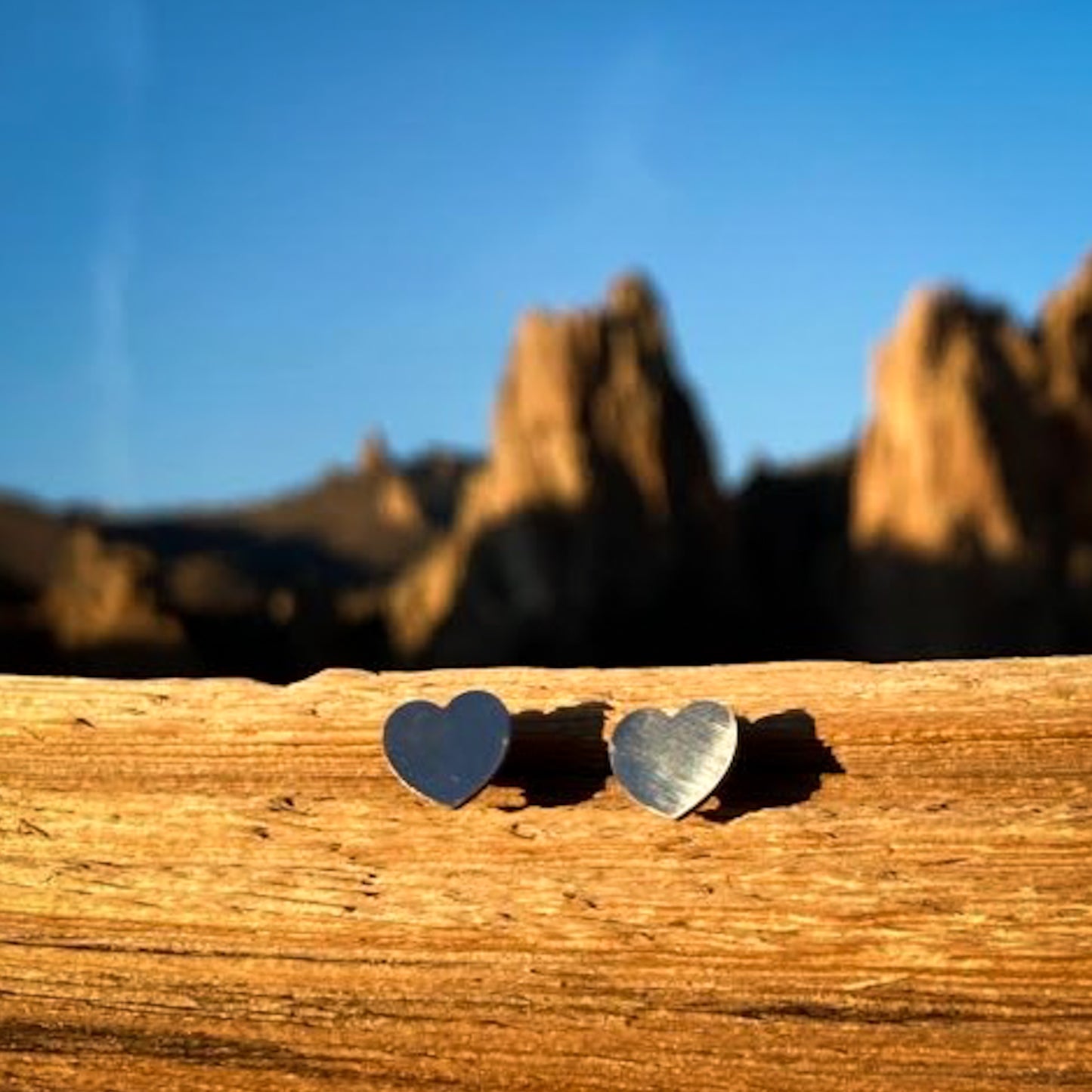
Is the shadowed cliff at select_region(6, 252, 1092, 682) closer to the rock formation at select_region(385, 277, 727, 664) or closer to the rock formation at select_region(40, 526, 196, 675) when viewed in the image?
the rock formation at select_region(385, 277, 727, 664)

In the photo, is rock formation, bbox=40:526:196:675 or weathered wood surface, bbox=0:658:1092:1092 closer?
weathered wood surface, bbox=0:658:1092:1092

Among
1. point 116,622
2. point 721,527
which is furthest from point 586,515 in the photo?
point 116,622

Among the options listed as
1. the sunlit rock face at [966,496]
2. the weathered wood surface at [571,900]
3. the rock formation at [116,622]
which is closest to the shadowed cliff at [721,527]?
the sunlit rock face at [966,496]

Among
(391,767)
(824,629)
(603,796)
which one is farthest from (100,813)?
(824,629)

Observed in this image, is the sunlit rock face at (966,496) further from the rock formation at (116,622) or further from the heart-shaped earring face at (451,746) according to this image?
the heart-shaped earring face at (451,746)

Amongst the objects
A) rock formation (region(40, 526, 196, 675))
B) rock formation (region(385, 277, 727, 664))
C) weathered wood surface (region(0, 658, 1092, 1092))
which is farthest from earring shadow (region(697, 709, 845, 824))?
rock formation (region(385, 277, 727, 664))
